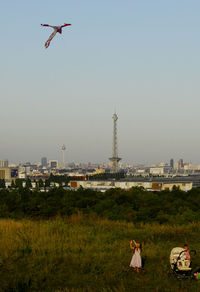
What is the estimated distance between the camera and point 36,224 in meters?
23.8

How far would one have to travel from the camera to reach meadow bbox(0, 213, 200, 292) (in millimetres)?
14094

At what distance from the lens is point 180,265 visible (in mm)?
14320

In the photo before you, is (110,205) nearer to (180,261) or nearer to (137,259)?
(137,259)

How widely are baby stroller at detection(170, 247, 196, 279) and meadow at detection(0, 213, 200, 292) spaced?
26cm

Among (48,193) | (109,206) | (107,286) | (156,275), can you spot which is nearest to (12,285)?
(107,286)

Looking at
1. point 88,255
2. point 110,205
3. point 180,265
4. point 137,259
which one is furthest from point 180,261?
point 110,205

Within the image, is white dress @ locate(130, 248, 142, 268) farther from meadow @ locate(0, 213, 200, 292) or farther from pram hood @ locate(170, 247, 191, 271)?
pram hood @ locate(170, 247, 191, 271)

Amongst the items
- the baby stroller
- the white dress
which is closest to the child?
the white dress

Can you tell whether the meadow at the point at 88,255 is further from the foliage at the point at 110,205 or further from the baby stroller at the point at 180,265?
the foliage at the point at 110,205

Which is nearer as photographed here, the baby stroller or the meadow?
the meadow

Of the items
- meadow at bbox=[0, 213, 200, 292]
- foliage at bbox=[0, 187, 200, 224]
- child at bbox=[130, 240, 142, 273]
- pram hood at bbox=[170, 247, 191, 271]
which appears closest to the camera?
meadow at bbox=[0, 213, 200, 292]

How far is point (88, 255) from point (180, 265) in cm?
476

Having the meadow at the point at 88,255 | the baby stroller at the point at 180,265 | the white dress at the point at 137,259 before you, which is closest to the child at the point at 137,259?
the white dress at the point at 137,259

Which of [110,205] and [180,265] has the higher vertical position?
[110,205]
